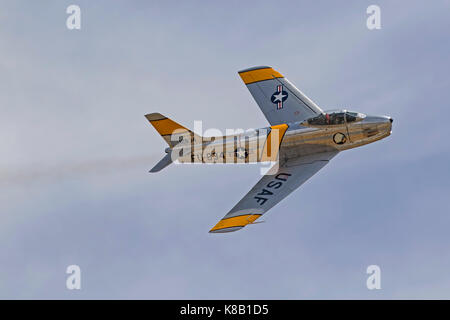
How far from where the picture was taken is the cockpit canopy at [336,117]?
137 ft

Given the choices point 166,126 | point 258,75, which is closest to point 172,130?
point 166,126

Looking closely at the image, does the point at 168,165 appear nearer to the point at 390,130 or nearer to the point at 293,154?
the point at 293,154

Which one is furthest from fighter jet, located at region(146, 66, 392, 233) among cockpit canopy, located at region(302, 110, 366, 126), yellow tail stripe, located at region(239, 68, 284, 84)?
yellow tail stripe, located at region(239, 68, 284, 84)

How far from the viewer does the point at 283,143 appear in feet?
140

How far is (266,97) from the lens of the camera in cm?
4616

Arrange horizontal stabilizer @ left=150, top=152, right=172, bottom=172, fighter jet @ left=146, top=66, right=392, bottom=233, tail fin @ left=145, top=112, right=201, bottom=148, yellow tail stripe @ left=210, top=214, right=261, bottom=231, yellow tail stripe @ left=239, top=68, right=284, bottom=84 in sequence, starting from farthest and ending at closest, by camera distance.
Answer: yellow tail stripe @ left=239, top=68, right=284, bottom=84 < tail fin @ left=145, top=112, right=201, bottom=148 < horizontal stabilizer @ left=150, top=152, right=172, bottom=172 < fighter jet @ left=146, top=66, right=392, bottom=233 < yellow tail stripe @ left=210, top=214, right=261, bottom=231

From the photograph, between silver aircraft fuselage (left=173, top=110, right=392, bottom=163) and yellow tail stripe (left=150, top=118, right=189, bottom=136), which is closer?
silver aircraft fuselage (left=173, top=110, right=392, bottom=163)

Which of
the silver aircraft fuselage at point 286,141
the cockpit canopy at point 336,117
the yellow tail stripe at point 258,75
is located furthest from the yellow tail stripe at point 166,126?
the cockpit canopy at point 336,117

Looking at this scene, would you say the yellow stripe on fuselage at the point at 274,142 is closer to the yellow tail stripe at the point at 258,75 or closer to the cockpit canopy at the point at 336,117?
the cockpit canopy at the point at 336,117

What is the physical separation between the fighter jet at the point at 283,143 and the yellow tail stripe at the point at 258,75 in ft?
7.34

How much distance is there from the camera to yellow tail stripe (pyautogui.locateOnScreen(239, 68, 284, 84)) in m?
46.8

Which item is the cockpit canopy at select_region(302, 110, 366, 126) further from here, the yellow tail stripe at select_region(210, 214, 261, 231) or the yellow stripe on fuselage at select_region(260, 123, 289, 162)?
the yellow tail stripe at select_region(210, 214, 261, 231)

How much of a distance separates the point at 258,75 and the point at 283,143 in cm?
649

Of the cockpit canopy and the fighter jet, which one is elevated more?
the cockpit canopy
